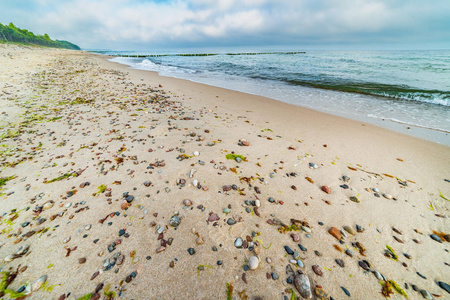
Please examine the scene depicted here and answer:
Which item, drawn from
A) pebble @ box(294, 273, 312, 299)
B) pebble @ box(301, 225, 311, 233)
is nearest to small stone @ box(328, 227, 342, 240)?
pebble @ box(301, 225, 311, 233)

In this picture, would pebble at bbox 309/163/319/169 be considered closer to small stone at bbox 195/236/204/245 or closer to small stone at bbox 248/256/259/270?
small stone at bbox 248/256/259/270

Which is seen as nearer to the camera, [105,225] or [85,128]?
[105,225]

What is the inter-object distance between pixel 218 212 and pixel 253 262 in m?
1.05

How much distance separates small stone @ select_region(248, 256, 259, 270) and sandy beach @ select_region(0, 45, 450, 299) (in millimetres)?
25

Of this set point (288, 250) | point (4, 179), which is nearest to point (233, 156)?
point (288, 250)

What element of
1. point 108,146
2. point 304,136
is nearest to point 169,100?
point 108,146

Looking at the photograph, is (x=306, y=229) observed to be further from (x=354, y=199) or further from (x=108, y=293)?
(x=108, y=293)

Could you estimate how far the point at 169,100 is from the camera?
9805 millimetres

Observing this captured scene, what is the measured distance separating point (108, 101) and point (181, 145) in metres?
6.88

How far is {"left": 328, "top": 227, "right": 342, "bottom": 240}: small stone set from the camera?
9.39ft

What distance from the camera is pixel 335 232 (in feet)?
9.55

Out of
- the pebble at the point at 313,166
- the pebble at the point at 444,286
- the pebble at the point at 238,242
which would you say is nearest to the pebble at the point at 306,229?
the pebble at the point at 238,242

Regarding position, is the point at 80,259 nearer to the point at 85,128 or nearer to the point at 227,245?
the point at 227,245

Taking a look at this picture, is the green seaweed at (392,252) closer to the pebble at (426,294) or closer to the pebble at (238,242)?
the pebble at (426,294)
